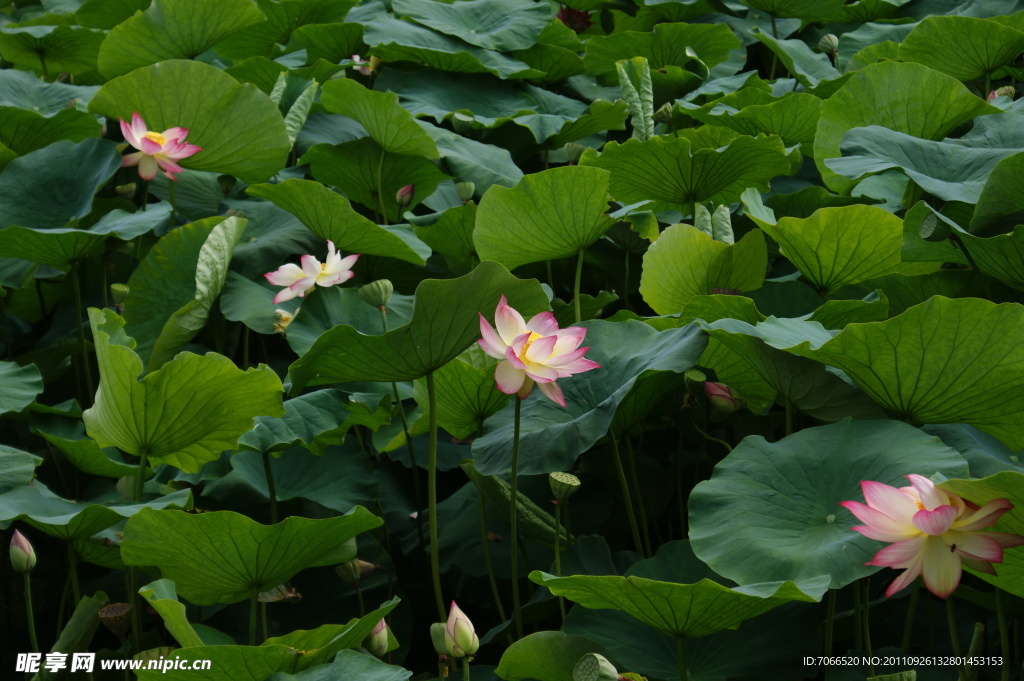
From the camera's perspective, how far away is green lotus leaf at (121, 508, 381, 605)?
86 centimetres

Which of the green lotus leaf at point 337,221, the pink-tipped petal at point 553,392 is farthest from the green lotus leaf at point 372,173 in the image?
the pink-tipped petal at point 553,392

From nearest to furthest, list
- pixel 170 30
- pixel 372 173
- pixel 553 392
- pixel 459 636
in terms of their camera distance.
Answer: pixel 459 636, pixel 553 392, pixel 372 173, pixel 170 30

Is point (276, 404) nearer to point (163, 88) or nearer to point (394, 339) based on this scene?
point (394, 339)

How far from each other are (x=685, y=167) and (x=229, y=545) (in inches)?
31.3

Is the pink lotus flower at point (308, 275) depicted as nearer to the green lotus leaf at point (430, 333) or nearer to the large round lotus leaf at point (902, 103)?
the green lotus leaf at point (430, 333)

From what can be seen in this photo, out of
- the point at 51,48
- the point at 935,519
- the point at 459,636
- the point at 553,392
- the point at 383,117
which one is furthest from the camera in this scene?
the point at 51,48

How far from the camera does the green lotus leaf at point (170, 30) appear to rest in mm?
1674

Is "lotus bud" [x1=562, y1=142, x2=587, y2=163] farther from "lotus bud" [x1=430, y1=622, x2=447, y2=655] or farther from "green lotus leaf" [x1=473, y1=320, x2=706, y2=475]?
"lotus bud" [x1=430, y1=622, x2=447, y2=655]

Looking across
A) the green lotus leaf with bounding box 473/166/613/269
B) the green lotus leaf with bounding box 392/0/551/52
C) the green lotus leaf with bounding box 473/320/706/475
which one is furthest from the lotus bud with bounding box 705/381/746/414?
the green lotus leaf with bounding box 392/0/551/52

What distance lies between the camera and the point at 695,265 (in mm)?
1188

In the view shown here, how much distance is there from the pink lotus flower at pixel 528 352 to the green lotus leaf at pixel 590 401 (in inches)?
1.8

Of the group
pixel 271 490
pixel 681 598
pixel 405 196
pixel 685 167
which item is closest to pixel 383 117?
pixel 405 196

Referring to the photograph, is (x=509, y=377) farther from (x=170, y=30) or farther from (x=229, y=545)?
(x=170, y=30)

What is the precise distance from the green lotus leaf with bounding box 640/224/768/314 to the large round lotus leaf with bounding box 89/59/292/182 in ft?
2.17
